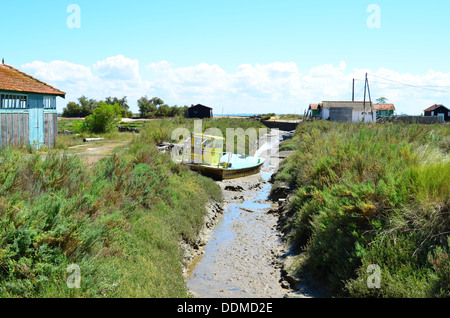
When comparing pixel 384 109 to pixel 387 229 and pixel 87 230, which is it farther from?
pixel 87 230

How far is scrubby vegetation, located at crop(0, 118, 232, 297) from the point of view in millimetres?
5574

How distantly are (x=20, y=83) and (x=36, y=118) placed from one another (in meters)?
2.04

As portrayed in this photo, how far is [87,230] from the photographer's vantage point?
6656mm

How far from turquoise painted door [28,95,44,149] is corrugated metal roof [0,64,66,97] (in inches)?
22.0

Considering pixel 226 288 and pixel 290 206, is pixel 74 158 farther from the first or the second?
pixel 290 206

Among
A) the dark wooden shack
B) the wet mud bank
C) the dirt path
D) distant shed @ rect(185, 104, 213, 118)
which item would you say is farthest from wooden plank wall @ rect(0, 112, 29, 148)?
the dark wooden shack

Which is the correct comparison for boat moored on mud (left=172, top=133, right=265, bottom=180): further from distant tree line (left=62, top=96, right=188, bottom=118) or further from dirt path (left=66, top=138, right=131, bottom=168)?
distant tree line (left=62, top=96, right=188, bottom=118)

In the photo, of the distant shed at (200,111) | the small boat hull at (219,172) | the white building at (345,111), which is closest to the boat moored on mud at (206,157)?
the small boat hull at (219,172)

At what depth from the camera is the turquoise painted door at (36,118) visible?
20.8 metres

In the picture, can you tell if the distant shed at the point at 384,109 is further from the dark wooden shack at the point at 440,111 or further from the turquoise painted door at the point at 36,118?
the turquoise painted door at the point at 36,118

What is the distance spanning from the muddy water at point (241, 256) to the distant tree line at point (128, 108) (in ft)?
201

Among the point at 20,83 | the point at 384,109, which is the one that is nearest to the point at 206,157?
the point at 20,83

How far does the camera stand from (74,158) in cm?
1020

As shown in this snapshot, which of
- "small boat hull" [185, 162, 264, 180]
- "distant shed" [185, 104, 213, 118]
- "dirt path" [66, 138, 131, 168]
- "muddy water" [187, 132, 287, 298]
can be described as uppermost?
"distant shed" [185, 104, 213, 118]
